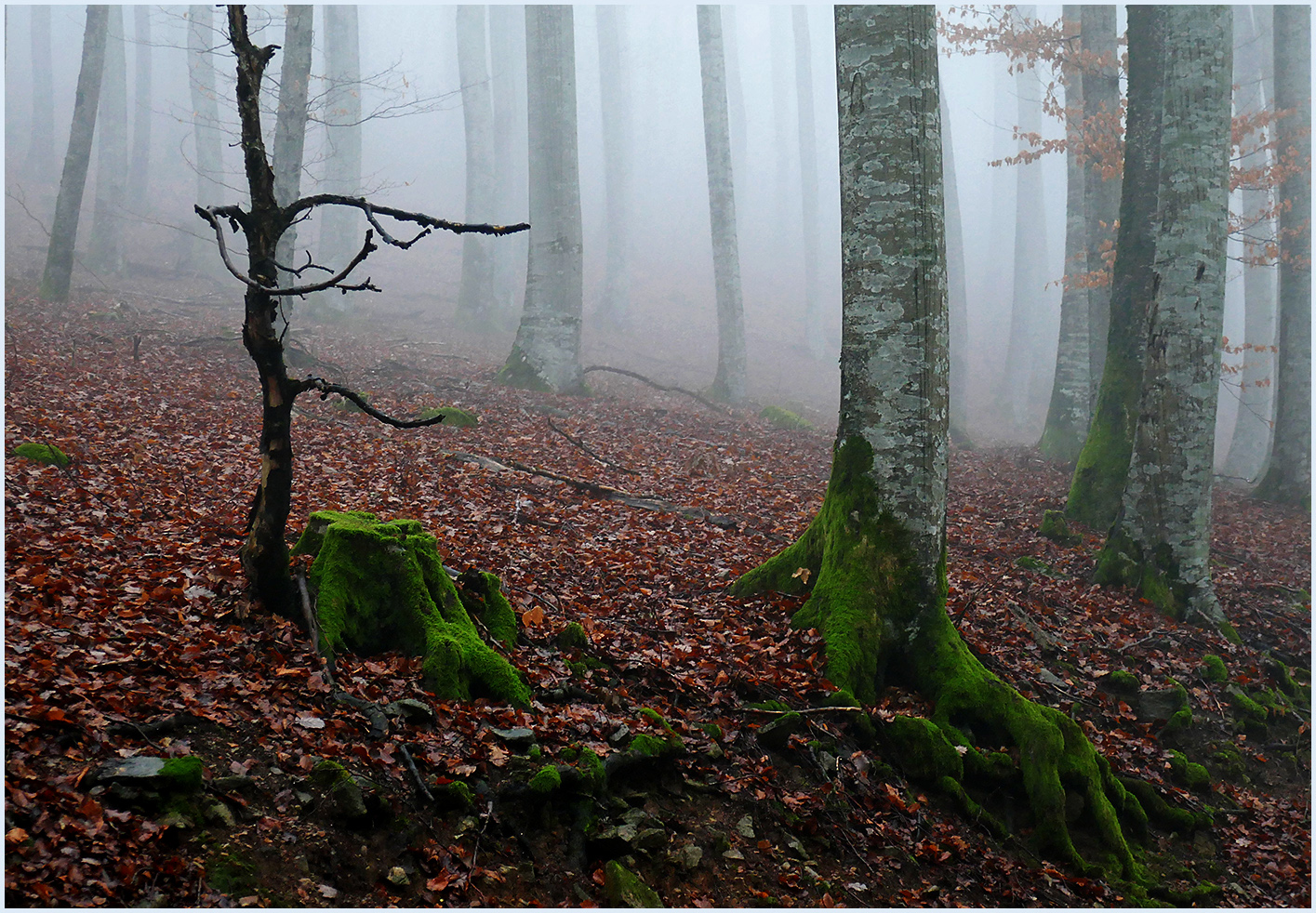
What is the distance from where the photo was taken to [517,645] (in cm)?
507

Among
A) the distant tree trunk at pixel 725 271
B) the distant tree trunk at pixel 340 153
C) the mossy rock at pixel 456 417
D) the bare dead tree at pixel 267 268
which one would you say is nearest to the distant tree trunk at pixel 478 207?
the distant tree trunk at pixel 340 153

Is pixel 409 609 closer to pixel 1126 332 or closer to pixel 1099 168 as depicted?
pixel 1126 332

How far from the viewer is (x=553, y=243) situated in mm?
14875

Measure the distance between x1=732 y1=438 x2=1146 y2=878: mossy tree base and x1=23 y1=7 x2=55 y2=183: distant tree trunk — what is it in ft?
98.9

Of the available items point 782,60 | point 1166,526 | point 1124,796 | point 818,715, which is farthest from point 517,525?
point 782,60

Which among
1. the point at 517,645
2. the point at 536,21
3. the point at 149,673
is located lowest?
the point at 517,645

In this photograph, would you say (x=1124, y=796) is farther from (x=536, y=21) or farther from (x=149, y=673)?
(x=536, y=21)

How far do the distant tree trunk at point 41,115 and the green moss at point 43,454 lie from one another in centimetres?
2510

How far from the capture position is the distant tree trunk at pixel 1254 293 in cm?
1619

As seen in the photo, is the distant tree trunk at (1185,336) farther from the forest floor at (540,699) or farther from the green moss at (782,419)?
the green moss at (782,419)

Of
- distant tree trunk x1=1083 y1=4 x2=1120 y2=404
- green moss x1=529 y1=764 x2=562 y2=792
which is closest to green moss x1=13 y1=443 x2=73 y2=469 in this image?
green moss x1=529 y1=764 x2=562 y2=792

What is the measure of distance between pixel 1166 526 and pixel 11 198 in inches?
1163

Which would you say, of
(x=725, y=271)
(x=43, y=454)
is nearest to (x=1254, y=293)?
(x=725, y=271)

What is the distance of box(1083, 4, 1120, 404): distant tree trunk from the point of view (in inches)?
484
